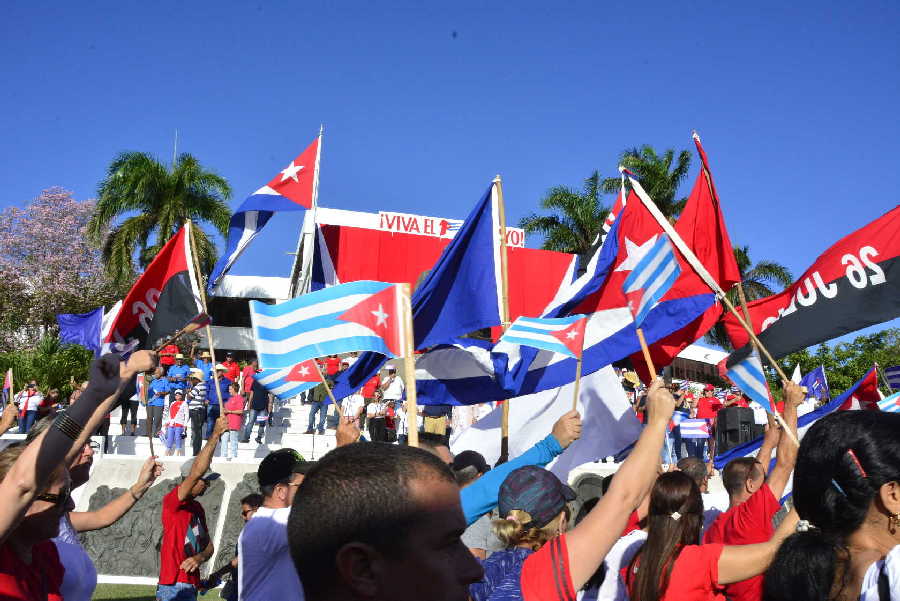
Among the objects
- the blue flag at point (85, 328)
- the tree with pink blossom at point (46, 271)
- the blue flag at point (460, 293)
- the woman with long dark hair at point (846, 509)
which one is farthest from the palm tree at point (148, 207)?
the woman with long dark hair at point (846, 509)

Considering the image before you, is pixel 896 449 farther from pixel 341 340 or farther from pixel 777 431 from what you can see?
pixel 341 340

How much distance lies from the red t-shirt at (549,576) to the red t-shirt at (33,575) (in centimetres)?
176

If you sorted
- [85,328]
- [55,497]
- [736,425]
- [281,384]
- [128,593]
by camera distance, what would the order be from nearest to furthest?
[55,497], [281,384], [128,593], [85,328], [736,425]

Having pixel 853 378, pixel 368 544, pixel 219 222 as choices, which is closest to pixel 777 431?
pixel 368 544

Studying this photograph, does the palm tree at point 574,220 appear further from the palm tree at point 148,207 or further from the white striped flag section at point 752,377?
the white striped flag section at point 752,377

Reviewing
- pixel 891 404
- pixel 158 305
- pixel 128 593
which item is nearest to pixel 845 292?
pixel 891 404

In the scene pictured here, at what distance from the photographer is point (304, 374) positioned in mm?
7383

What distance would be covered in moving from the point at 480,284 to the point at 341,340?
6.72 feet

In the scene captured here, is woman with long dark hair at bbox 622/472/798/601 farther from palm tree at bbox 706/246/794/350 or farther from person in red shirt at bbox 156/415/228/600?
palm tree at bbox 706/246/794/350

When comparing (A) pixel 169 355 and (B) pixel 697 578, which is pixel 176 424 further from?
(B) pixel 697 578

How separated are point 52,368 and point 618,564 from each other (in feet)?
70.7

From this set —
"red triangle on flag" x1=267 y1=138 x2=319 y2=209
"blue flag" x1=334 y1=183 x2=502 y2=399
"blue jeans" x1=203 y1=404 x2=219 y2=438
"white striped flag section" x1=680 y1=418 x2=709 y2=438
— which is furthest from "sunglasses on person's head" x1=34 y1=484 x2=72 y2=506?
"white striped flag section" x1=680 y1=418 x2=709 y2=438

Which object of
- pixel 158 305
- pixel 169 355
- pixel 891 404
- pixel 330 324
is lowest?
pixel 891 404

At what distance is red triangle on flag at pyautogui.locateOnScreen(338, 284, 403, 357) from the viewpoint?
616 centimetres
